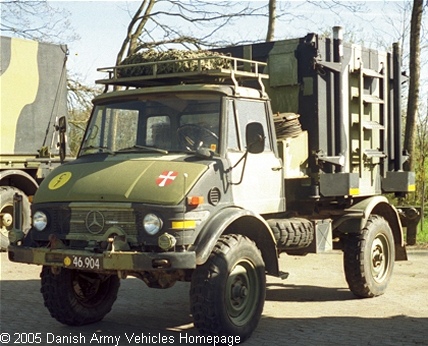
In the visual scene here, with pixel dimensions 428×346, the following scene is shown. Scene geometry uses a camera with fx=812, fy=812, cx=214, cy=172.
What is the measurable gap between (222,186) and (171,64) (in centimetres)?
166

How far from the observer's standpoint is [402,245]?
35.6ft

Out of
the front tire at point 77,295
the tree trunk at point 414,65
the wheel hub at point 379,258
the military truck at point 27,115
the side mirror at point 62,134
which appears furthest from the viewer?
the tree trunk at point 414,65

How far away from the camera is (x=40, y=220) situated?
7.95 m

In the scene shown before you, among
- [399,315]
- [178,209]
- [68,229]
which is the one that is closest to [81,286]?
[68,229]

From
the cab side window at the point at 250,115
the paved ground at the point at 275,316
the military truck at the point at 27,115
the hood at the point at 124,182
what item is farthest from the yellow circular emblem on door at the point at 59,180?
the military truck at the point at 27,115

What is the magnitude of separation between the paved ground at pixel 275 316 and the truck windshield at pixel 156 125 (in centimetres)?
185

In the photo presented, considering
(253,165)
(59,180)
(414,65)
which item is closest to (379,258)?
(253,165)

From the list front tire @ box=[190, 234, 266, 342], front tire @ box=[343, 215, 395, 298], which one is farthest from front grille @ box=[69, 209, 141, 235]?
front tire @ box=[343, 215, 395, 298]

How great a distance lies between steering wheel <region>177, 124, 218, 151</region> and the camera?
8078mm

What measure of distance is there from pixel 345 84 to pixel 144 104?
282cm

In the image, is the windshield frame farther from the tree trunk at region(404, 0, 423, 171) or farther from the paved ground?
the tree trunk at region(404, 0, 423, 171)

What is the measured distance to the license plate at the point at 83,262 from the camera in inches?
286

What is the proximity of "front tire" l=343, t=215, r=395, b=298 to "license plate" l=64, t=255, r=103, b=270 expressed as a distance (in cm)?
376

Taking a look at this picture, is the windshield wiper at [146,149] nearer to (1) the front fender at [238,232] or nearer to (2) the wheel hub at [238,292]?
(1) the front fender at [238,232]
